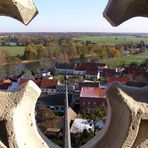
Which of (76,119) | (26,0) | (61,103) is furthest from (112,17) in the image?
(61,103)

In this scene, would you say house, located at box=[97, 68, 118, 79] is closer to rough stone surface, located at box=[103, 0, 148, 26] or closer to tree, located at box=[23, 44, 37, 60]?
tree, located at box=[23, 44, 37, 60]

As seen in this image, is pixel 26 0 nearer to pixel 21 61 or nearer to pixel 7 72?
pixel 7 72

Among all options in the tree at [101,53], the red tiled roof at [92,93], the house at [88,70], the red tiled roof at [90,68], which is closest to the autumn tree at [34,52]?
the tree at [101,53]

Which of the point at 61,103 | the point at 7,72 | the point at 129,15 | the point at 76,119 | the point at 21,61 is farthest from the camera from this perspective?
the point at 21,61

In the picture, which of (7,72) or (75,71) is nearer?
(75,71)

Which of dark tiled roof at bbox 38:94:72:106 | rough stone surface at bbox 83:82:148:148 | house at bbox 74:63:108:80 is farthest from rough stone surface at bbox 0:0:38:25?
house at bbox 74:63:108:80

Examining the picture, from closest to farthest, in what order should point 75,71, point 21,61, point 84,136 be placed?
1. point 84,136
2. point 75,71
3. point 21,61

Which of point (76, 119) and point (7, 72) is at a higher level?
point (76, 119)
